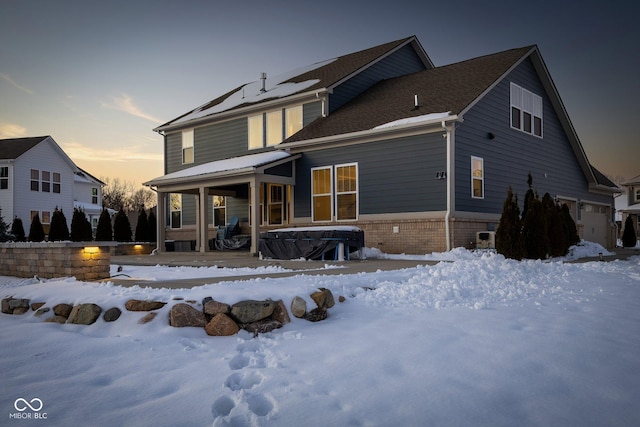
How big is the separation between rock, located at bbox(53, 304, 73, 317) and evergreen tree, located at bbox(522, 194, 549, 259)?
9.38m

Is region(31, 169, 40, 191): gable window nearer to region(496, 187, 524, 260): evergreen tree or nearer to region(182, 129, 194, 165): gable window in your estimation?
region(182, 129, 194, 165): gable window

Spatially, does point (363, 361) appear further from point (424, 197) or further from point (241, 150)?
point (241, 150)

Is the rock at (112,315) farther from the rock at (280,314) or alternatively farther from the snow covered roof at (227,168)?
the snow covered roof at (227,168)

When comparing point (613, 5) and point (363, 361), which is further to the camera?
point (613, 5)

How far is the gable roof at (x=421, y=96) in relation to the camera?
1413 centimetres

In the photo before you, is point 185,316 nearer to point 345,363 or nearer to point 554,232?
point 345,363

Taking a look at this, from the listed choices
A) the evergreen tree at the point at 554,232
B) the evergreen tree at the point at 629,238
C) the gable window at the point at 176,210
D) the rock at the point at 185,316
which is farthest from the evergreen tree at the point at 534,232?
the gable window at the point at 176,210

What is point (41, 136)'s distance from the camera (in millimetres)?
30172

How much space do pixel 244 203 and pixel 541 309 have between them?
45.2 feet

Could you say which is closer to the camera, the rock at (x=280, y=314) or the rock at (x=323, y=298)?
the rock at (x=280, y=314)

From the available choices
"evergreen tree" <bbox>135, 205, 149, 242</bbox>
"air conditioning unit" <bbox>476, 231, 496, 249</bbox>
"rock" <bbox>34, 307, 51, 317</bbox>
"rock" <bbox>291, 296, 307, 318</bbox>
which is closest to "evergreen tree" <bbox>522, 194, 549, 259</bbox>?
"air conditioning unit" <bbox>476, 231, 496, 249</bbox>

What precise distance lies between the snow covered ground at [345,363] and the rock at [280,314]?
84 millimetres

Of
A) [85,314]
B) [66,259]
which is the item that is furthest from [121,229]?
[85,314]

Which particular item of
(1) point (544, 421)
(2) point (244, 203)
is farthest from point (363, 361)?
(2) point (244, 203)
